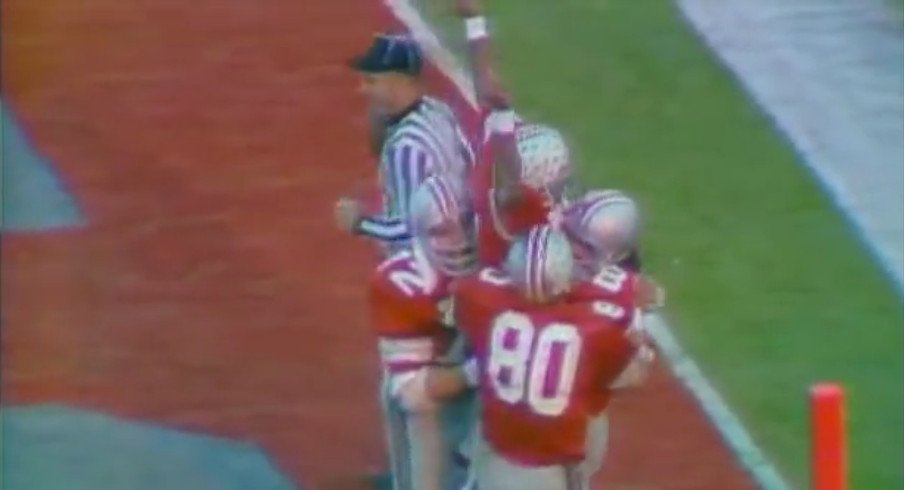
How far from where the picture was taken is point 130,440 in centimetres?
971

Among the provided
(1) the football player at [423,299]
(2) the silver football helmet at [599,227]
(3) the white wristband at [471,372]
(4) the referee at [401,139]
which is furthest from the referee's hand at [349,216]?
(2) the silver football helmet at [599,227]

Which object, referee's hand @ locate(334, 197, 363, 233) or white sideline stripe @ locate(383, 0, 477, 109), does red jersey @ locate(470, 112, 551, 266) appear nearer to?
referee's hand @ locate(334, 197, 363, 233)

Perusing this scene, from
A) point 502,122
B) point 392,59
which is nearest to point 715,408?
point 392,59

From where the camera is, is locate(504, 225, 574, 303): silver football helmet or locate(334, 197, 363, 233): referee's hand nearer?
locate(504, 225, 574, 303): silver football helmet

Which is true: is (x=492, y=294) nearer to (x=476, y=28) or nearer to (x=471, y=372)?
(x=471, y=372)

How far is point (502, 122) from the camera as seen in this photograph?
754 cm

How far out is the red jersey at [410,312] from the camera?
8.04 metres

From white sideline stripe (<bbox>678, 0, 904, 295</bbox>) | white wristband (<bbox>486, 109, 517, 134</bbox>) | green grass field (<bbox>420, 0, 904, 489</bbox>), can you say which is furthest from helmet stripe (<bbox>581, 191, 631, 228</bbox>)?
white sideline stripe (<bbox>678, 0, 904, 295</bbox>)

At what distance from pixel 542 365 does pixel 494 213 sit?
0.60 meters

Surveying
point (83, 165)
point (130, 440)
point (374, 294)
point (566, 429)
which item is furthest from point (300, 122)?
point (566, 429)

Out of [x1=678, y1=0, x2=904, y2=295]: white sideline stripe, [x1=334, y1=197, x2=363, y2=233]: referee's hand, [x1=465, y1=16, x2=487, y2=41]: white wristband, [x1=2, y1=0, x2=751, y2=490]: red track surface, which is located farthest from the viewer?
[x1=678, y1=0, x2=904, y2=295]: white sideline stripe

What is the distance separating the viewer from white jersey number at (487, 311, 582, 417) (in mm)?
7379

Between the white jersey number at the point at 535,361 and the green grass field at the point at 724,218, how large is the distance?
255cm

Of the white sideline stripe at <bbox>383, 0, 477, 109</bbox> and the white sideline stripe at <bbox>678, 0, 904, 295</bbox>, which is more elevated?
the white sideline stripe at <bbox>383, 0, 477, 109</bbox>
